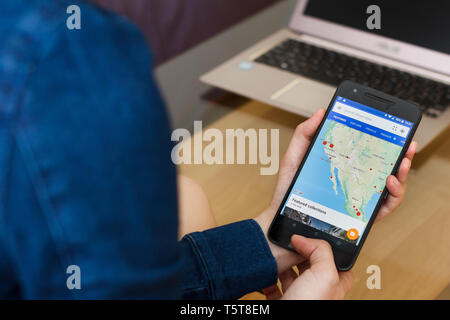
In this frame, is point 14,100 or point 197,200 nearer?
point 14,100

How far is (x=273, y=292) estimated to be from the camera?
2.31ft

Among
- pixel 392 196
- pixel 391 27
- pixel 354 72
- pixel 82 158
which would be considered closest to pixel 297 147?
pixel 392 196

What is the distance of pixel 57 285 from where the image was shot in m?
0.31

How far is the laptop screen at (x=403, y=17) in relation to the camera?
977mm

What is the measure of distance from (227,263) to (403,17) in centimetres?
62

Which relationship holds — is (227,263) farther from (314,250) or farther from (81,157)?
(81,157)

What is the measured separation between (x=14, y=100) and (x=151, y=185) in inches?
3.1

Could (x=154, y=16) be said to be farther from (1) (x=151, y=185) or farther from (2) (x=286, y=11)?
(1) (x=151, y=185)

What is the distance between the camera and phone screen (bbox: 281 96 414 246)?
2.28ft
